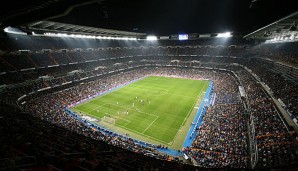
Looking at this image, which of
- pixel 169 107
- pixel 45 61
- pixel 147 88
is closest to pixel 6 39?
pixel 45 61

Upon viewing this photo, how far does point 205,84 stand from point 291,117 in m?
31.0

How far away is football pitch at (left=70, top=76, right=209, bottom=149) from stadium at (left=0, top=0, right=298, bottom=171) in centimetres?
18

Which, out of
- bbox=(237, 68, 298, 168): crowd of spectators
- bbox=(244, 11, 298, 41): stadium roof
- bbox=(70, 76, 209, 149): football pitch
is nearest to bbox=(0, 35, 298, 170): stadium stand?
bbox=(237, 68, 298, 168): crowd of spectators

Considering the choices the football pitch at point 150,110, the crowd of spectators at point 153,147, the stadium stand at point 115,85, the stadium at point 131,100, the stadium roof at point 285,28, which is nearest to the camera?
the stadium stand at point 115,85

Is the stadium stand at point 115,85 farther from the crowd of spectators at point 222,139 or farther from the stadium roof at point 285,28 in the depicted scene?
the stadium roof at point 285,28

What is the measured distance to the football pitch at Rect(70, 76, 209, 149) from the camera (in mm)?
24333

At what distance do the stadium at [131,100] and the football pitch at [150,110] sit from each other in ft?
0.61

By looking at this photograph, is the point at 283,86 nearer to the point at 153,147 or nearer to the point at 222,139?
the point at 222,139

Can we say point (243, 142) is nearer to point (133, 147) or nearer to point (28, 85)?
point (133, 147)

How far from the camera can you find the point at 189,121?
27188mm

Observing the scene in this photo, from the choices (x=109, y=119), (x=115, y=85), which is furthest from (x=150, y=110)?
(x=115, y=85)

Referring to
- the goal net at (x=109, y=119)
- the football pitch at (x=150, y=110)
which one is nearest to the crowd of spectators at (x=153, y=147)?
the football pitch at (x=150, y=110)

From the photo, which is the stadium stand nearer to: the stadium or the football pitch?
the stadium

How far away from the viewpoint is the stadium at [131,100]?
35.9ft
